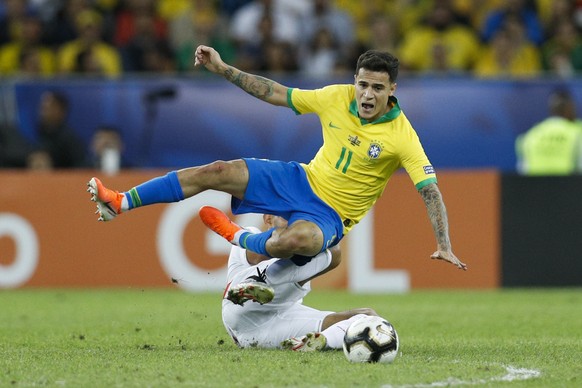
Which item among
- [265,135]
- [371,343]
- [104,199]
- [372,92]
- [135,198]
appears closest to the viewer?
[371,343]

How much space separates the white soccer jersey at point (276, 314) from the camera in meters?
8.75

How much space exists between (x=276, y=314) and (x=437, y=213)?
53.8 inches

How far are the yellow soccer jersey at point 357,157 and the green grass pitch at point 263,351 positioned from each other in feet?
3.85

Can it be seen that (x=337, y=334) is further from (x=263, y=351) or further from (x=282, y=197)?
(x=282, y=197)

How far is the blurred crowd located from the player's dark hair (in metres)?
7.99

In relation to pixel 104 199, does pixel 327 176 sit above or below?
above

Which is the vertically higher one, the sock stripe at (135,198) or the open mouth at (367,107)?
the open mouth at (367,107)

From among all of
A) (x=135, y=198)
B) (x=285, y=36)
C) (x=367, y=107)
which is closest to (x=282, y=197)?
(x=367, y=107)

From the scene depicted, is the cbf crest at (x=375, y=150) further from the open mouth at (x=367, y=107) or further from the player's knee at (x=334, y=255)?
the player's knee at (x=334, y=255)

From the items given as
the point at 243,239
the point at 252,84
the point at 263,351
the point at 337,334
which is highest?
the point at 252,84

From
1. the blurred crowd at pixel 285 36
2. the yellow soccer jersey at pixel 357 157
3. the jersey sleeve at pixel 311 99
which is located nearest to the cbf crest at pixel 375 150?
the yellow soccer jersey at pixel 357 157

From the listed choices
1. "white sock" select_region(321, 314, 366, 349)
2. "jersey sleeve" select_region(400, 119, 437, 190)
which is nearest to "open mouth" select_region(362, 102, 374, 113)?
"jersey sleeve" select_region(400, 119, 437, 190)

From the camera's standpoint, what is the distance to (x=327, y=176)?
29.6 ft

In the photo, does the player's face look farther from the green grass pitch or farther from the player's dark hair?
the green grass pitch
